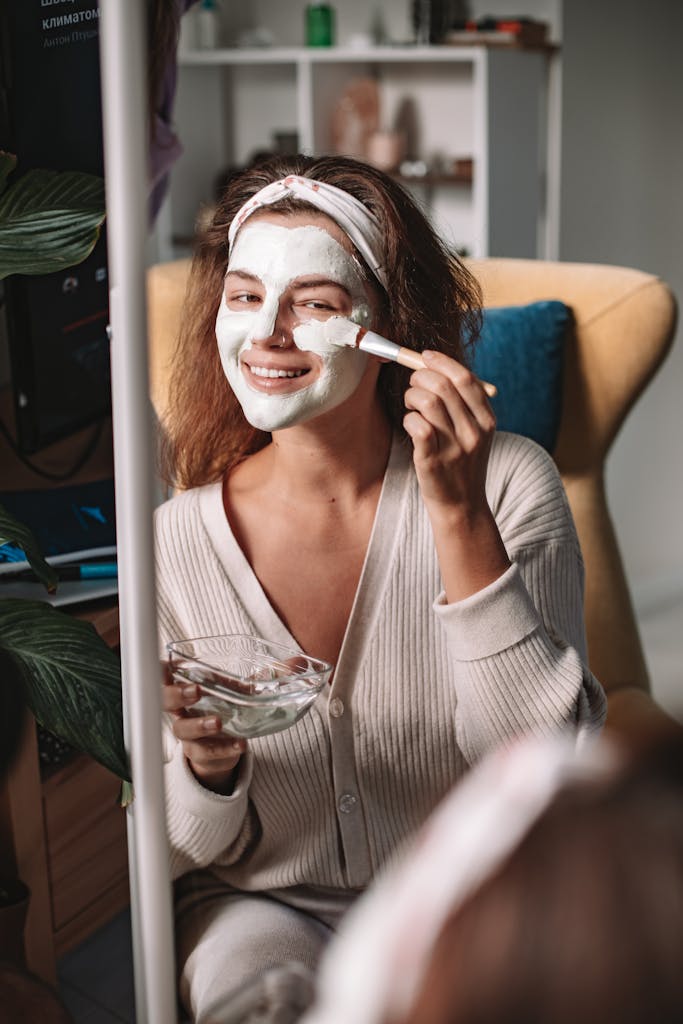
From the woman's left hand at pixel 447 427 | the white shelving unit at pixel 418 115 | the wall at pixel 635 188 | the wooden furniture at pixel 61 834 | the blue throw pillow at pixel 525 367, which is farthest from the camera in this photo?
the white shelving unit at pixel 418 115

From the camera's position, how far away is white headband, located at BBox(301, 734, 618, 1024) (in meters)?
0.31

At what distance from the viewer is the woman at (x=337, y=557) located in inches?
23.5

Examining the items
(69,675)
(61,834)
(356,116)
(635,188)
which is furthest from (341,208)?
(356,116)

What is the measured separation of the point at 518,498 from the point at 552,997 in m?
0.40

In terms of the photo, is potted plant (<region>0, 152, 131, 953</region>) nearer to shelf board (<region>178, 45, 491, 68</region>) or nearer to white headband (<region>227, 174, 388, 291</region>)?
white headband (<region>227, 174, 388, 291</region>)

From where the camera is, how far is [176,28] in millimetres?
1157

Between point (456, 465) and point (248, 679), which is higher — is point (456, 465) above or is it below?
above

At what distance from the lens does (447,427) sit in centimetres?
56

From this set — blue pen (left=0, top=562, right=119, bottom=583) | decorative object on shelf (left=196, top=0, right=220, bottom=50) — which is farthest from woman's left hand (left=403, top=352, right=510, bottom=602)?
decorative object on shelf (left=196, top=0, right=220, bottom=50)

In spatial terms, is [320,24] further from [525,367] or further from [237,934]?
[237,934]

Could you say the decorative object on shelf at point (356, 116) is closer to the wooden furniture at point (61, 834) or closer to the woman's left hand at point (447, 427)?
the wooden furniture at point (61, 834)

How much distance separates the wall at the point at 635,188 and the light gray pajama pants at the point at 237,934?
1.46 m

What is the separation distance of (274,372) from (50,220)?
149 millimetres

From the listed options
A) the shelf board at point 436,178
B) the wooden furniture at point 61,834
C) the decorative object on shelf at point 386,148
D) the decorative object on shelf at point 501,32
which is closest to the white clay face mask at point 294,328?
the wooden furniture at point 61,834
